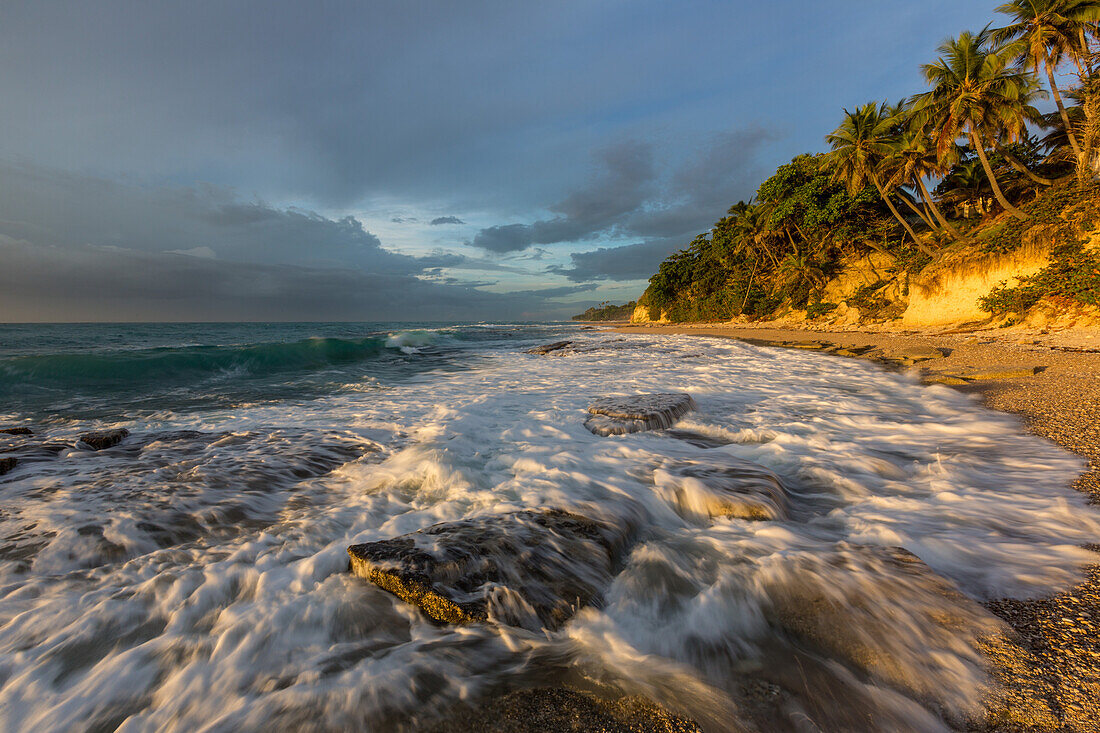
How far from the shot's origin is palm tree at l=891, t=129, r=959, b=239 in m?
18.2

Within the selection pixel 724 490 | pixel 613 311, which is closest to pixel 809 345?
pixel 724 490

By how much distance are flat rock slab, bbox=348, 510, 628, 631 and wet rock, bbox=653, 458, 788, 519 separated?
0.86 meters

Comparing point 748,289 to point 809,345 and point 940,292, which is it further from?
point 809,345

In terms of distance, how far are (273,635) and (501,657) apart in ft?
3.88

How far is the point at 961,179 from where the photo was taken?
21.0 metres

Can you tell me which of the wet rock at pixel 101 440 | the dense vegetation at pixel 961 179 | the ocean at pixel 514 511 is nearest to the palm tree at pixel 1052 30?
the dense vegetation at pixel 961 179

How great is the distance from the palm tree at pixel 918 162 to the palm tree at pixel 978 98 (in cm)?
85

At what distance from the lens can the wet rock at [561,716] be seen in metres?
1.38

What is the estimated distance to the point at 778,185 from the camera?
88.2 ft

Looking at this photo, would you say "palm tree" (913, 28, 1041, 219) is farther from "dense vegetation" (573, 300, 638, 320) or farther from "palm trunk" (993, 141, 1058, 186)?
"dense vegetation" (573, 300, 638, 320)

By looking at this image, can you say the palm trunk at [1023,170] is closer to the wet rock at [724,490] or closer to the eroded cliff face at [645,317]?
the wet rock at [724,490]

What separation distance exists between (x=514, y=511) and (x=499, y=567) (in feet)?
2.48

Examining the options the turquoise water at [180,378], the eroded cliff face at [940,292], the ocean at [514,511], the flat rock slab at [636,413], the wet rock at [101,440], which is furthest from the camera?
the eroded cliff face at [940,292]

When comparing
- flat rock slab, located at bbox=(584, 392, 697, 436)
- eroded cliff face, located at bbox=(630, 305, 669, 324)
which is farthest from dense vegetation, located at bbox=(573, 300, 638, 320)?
flat rock slab, located at bbox=(584, 392, 697, 436)
